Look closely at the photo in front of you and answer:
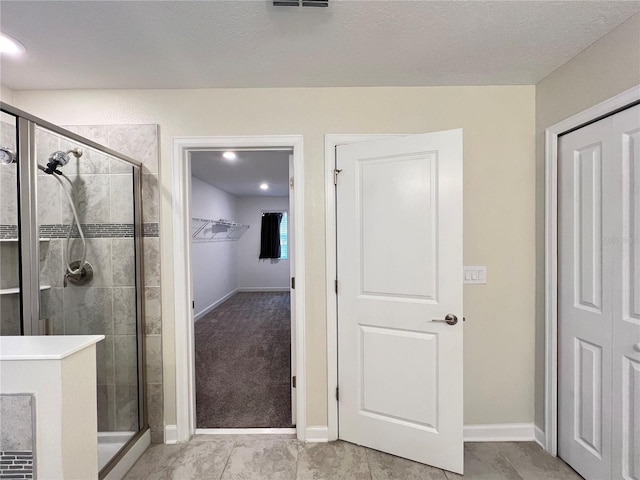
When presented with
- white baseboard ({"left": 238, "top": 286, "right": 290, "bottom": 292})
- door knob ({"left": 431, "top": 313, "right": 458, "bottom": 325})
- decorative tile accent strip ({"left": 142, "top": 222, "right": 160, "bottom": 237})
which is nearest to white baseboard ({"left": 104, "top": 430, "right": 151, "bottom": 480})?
decorative tile accent strip ({"left": 142, "top": 222, "right": 160, "bottom": 237})

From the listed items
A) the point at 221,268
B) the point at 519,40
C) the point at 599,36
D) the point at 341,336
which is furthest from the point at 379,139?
the point at 221,268

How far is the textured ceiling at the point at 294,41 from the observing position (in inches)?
50.1

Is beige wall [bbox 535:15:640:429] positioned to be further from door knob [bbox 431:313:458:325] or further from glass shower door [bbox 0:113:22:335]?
glass shower door [bbox 0:113:22:335]

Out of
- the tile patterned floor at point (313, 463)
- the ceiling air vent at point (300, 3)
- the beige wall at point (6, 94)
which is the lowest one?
the tile patterned floor at point (313, 463)

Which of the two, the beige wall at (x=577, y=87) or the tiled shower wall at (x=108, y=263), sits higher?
the beige wall at (x=577, y=87)

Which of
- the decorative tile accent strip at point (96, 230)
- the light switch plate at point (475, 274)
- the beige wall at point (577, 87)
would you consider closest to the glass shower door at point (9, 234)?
the decorative tile accent strip at point (96, 230)

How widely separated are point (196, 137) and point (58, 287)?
1166mm

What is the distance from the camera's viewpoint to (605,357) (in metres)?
1.49

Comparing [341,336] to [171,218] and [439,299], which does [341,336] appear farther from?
[171,218]

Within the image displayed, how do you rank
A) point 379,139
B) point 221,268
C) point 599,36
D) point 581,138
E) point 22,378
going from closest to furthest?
1. point 22,378
2. point 599,36
3. point 581,138
4. point 379,139
5. point 221,268

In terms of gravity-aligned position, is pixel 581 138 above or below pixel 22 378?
above

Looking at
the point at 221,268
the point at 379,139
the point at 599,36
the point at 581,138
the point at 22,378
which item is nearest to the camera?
the point at 22,378

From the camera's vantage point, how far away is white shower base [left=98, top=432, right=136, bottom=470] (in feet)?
5.18

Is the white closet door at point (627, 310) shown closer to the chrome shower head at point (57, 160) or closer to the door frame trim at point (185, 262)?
the door frame trim at point (185, 262)
